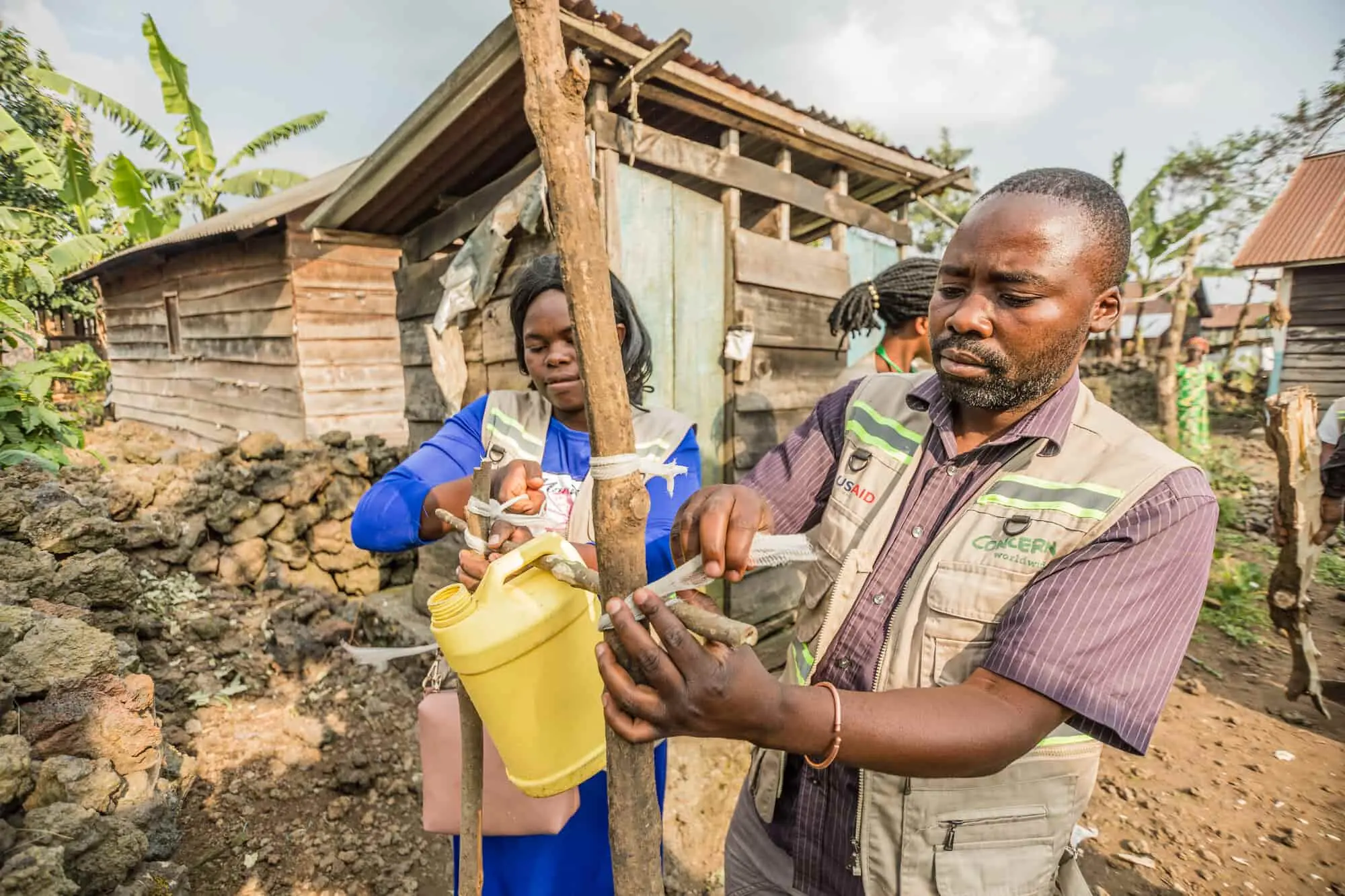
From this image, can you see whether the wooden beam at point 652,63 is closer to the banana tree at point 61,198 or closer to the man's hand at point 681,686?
the man's hand at point 681,686

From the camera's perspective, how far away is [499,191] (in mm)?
3617

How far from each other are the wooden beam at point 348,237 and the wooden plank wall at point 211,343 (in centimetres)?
231

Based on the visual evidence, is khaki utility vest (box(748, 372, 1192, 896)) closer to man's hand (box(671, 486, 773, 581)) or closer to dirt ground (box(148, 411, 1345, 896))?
man's hand (box(671, 486, 773, 581))

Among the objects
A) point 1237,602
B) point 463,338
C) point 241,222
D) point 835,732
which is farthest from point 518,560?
point 241,222

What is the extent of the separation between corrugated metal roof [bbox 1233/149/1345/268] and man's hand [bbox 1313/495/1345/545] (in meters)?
9.07

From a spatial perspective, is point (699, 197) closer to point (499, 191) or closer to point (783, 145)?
point (783, 145)

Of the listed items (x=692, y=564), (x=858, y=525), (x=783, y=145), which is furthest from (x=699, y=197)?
(x=692, y=564)

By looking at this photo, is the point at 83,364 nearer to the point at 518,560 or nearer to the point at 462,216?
the point at 462,216

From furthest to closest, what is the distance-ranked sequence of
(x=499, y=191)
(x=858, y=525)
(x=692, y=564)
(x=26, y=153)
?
(x=26, y=153), (x=499, y=191), (x=858, y=525), (x=692, y=564)

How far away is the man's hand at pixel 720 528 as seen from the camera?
1.01 m

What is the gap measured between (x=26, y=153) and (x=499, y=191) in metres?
9.44

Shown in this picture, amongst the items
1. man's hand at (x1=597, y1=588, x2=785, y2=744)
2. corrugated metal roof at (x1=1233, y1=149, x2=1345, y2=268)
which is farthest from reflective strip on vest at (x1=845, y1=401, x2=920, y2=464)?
corrugated metal roof at (x1=1233, y1=149, x2=1345, y2=268)

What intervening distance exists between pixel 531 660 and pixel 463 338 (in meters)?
3.42

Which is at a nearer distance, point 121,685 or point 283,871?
point 121,685
